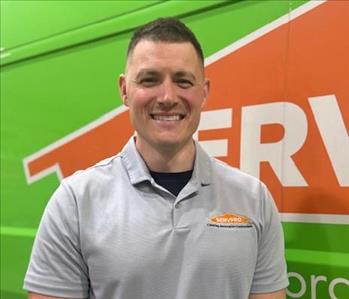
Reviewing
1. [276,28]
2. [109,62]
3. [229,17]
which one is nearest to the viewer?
[276,28]

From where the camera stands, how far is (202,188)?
4.48ft

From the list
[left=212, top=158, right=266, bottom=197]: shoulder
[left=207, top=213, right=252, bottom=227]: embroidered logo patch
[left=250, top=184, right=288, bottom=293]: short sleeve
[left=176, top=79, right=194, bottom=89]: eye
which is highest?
[left=176, top=79, right=194, bottom=89]: eye

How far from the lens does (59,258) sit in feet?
4.18

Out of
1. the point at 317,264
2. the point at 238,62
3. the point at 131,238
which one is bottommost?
the point at 317,264

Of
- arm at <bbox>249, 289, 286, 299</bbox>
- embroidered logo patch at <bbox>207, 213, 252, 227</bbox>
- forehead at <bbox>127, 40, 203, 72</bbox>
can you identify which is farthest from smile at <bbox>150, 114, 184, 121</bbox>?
arm at <bbox>249, 289, 286, 299</bbox>

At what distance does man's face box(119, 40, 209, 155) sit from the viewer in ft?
4.21

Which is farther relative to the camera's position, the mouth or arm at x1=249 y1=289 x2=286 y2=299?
arm at x1=249 y1=289 x2=286 y2=299

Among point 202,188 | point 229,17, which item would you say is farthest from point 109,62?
point 202,188

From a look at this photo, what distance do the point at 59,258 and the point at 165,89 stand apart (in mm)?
471

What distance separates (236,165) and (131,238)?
0.49 metres

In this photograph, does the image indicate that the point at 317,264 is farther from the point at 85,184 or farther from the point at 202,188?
the point at 85,184

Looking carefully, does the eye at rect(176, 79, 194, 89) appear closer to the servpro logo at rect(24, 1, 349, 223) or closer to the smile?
the smile

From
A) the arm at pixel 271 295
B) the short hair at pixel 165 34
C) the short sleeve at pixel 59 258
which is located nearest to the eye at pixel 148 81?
the short hair at pixel 165 34

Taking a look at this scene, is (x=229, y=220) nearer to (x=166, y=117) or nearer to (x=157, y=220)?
(x=157, y=220)
